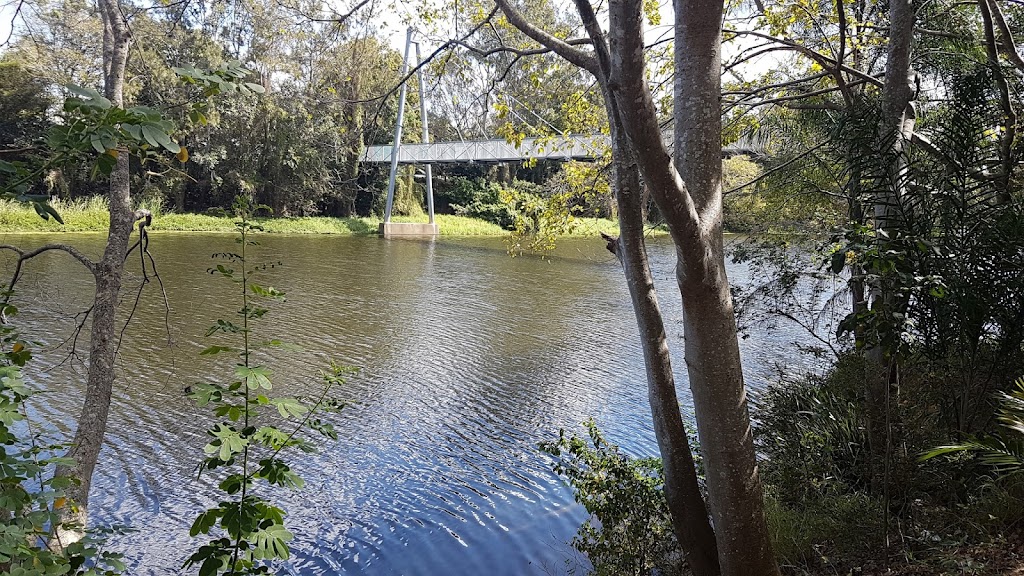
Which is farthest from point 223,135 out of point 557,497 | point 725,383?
point 725,383

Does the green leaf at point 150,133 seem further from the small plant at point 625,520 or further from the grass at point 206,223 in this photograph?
the grass at point 206,223

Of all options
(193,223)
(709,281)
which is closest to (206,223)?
(193,223)

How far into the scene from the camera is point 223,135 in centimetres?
2428

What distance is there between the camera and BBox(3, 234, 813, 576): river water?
4.12 metres

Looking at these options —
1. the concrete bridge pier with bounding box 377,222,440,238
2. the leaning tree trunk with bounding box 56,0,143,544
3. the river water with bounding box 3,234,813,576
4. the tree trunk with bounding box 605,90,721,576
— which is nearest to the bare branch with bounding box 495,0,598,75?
the tree trunk with bounding box 605,90,721,576

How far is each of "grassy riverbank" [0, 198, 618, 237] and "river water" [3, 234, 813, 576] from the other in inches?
146

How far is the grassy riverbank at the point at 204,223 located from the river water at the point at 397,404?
3704 mm

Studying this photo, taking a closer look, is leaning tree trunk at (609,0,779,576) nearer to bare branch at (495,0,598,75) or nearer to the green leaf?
bare branch at (495,0,598,75)

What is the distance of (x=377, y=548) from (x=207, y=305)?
7413 mm

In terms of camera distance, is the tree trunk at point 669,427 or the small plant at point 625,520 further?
the small plant at point 625,520

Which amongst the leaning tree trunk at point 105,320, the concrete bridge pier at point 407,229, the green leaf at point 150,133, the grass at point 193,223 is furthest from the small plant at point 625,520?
the concrete bridge pier at point 407,229

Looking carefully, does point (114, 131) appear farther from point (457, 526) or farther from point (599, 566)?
point (457, 526)

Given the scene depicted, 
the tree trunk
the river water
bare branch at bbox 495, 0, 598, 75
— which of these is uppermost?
bare branch at bbox 495, 0, 598, 75

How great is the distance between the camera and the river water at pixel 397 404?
162 inches
